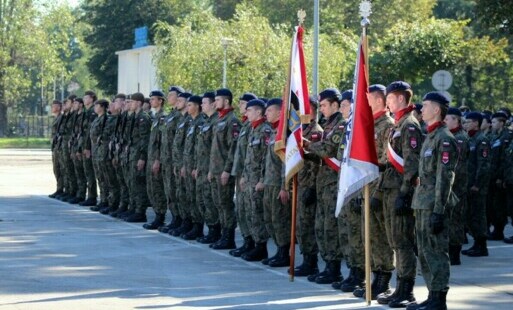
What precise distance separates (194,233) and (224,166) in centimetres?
152

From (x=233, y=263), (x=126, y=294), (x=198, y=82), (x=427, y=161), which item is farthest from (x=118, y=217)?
(x=198, y=82)

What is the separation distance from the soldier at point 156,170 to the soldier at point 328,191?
19.8 feet

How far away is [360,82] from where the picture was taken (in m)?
11.9

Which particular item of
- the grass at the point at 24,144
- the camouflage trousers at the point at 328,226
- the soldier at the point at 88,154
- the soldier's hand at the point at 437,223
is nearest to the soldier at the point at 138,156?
the soldier at the point at 88,154

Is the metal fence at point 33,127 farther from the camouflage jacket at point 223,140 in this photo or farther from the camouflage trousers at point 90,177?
the camouflage jacket at point 223,140

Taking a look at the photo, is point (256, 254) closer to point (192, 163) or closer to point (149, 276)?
point (149, 276)

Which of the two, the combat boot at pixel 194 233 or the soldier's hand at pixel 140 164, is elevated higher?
the soldier's hand at pixel 140 164

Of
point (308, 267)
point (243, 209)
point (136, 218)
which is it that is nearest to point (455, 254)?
point (308, 267)

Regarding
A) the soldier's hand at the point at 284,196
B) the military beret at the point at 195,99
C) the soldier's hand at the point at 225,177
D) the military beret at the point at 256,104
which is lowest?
the soldier's hand at the point at 284,196

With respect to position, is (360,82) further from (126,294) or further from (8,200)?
(8,200)

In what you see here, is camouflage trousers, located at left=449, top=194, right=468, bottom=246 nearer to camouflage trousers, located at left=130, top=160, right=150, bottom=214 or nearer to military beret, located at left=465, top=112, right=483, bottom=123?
military beret, located at left=465, top=112, right=483, bottom=123

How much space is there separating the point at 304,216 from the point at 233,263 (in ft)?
4.57

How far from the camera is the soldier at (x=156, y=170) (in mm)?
19312

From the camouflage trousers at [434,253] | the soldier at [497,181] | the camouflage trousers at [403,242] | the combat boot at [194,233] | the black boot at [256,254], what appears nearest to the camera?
the camouflage trousers at [434,253]
